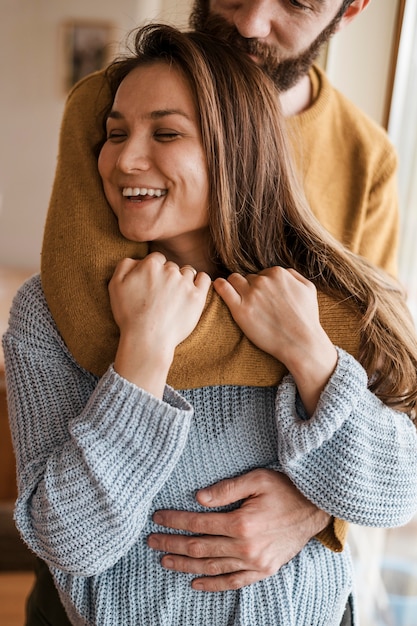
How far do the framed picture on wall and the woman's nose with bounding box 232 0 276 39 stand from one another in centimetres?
253

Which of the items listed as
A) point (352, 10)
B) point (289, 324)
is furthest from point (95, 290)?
point (352, 10)

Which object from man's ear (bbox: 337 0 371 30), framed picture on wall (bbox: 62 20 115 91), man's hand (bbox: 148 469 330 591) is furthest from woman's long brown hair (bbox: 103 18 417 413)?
framed picture on wall (bbox: 62 20 115 91)

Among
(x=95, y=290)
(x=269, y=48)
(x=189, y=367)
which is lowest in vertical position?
(x=189, y=367)

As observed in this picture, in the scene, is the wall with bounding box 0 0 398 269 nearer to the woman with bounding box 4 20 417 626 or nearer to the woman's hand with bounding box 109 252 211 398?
the woman with bounding box 4 20 417 626

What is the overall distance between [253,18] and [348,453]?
0.86 metres

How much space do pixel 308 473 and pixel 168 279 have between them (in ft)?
1.27

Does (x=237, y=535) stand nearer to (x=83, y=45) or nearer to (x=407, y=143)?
(x=407, y=143)

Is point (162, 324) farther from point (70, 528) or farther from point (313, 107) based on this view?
point (313, 107)

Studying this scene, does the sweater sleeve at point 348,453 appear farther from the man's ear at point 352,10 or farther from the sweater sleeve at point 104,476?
the man's ear at point 352,10

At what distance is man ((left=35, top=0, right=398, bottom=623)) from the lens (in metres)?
1.08

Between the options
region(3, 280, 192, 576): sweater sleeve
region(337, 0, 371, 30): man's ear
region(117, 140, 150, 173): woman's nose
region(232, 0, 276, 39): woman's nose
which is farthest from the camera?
region(337, 0, 371, 30): man's ear

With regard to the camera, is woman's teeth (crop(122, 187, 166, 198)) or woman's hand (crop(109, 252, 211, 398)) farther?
woman's teeth (crop(122, 187, 166, 198))

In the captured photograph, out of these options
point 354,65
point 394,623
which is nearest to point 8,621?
point 394,623

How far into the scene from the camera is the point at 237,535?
107cm
